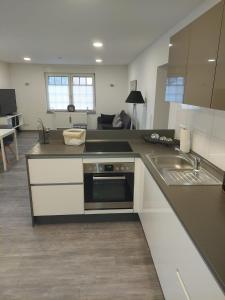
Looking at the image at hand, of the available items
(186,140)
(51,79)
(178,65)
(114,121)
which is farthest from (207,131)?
(51,79)

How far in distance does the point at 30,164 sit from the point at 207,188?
1661 millimetres

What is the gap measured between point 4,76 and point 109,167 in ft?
21.3

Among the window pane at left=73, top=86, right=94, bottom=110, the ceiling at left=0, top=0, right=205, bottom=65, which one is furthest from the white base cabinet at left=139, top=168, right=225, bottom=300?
the window pane at left=73, top=86, right=94, bottom=110

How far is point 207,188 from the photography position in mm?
1510

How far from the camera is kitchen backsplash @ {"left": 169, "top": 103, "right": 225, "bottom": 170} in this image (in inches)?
69.3

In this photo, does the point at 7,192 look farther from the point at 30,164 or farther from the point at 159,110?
the point at 159,110

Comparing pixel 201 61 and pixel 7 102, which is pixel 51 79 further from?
pixel 201 61

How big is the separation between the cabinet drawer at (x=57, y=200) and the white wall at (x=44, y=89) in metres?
6.01

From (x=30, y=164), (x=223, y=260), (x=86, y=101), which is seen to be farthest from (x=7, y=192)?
(x=86, y=101)

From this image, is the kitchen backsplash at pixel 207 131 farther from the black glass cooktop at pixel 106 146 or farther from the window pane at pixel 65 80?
the window pane at pixel 65 80

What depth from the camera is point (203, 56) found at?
4.60 ft

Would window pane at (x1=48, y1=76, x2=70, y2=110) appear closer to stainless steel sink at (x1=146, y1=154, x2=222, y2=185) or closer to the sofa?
the sofa

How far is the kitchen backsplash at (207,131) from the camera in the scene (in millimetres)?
1760

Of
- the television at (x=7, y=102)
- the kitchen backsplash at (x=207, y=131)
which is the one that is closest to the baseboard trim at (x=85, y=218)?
the kitchen backsplash at (x=207, y=131)
